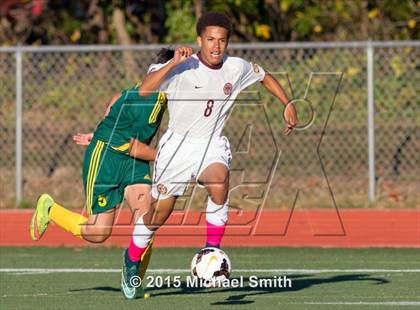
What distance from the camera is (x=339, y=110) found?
1659 centimetres

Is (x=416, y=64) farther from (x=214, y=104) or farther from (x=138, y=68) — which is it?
(x=214, y=104)

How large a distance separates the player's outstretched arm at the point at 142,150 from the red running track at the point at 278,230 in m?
4.14

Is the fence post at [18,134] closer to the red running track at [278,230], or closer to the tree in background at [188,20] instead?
the red running track at [278,230]

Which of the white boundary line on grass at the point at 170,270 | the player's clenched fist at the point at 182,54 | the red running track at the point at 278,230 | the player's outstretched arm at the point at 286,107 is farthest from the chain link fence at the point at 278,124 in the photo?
the player's clenched fist at the point at 182,54

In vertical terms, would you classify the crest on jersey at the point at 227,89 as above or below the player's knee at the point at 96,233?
above

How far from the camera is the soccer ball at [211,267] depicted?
29.1 feet

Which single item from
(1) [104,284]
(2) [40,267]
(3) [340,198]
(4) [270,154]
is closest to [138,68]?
(4) [270,154]

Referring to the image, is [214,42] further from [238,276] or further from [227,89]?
[238,276]

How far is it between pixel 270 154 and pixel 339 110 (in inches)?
43.6

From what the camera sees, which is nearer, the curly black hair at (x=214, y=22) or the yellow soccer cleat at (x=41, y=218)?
the curly black hair at (x=214, y=22)

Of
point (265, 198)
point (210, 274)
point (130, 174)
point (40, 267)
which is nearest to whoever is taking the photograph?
point (210, 274)

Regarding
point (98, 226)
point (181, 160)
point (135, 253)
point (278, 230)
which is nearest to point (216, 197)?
point (181, 160)

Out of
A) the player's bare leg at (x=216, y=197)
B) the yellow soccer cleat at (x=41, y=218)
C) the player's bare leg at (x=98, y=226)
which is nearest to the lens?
the player's bare leg at (x=216, y=197)

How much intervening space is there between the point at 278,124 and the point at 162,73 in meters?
8.00
